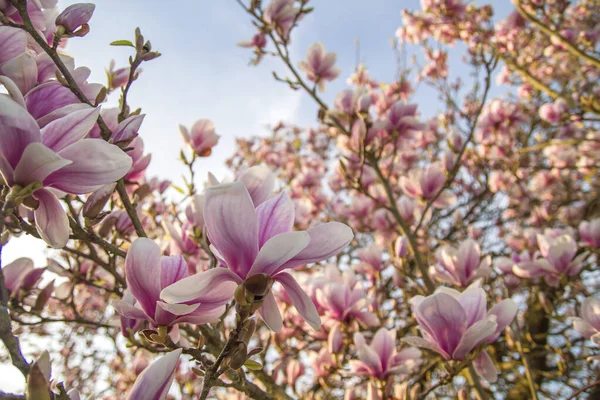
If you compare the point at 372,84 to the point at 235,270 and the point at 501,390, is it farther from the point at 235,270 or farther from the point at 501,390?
the point at 235,270

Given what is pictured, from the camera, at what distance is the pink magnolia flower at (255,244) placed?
575 millimetres

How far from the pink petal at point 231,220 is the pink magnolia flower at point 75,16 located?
624 millimetres

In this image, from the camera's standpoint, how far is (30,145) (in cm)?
56

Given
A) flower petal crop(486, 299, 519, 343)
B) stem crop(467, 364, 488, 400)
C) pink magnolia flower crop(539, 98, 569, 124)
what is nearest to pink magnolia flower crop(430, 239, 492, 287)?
stem crop(467, 364, 488, 400)

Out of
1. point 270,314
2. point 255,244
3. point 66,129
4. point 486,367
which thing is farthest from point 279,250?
point 486,367

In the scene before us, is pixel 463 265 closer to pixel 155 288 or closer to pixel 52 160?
pixel 155 288

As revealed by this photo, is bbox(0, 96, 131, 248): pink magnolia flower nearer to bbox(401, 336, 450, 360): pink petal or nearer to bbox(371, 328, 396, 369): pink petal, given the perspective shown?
bbox(401, 336, 450, 360): pink petal

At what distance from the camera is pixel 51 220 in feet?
2.28

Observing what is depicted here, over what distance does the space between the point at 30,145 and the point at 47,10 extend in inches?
24.7

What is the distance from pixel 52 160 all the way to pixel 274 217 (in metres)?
0.33

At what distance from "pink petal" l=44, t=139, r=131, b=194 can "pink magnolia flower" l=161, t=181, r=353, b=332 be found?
17cm

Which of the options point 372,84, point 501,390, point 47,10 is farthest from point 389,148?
point 47,10

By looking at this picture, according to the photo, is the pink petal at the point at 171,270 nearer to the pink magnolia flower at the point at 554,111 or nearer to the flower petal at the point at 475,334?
the flower petal at the point at 475,334

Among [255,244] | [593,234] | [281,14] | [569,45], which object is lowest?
[593,234]
